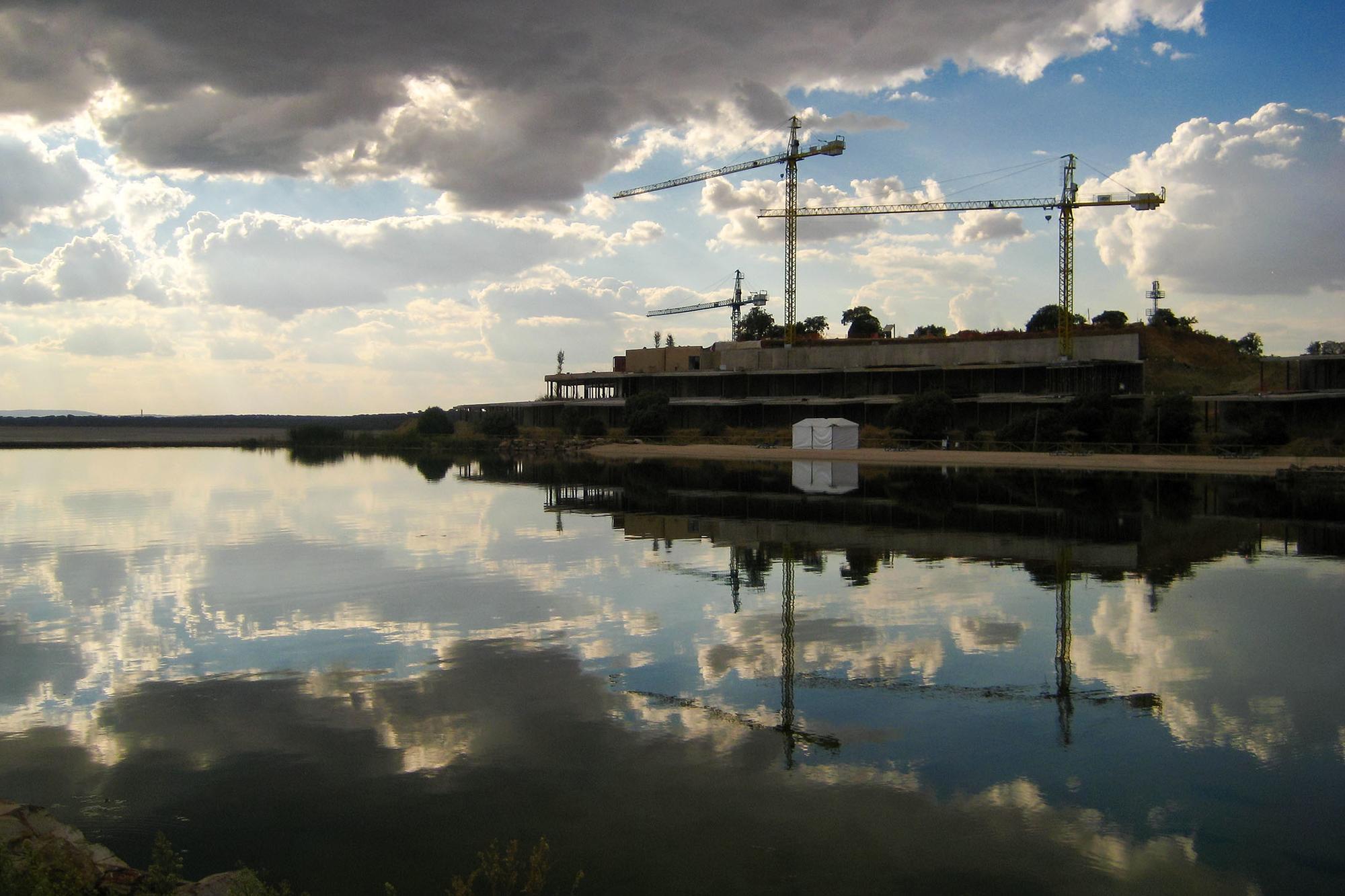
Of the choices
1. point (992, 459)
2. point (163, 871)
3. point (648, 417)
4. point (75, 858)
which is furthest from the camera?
point (648, 417)

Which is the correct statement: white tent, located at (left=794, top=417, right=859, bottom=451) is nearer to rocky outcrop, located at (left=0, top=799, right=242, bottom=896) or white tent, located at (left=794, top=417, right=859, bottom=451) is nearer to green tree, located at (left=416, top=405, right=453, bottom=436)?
green tree, located at (left=416, top=405, right=453, bottom=436)

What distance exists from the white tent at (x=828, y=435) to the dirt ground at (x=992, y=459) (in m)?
2.09

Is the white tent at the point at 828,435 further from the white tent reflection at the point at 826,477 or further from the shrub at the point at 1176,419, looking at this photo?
the shrub at the point at 1176,419

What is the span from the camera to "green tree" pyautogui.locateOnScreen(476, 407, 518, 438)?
114250 mm

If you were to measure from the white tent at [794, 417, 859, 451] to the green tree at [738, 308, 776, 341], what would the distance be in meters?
62.8

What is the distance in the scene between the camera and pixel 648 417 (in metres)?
104

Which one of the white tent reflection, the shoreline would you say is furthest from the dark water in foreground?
the shoreline

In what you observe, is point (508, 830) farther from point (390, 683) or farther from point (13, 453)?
point (13, 453)

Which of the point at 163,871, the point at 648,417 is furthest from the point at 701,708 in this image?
the point at 648,417

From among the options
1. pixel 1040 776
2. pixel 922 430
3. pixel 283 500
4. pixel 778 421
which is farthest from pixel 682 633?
pixel 778 421

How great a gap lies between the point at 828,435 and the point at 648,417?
78.9 ft

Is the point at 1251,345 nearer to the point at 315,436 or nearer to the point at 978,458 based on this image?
the point at 978,458

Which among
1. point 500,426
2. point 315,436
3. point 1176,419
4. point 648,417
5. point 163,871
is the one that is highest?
point 648,417

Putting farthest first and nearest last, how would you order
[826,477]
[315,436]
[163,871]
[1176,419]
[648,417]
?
[315,436] → [648,417] → [1176,419] → [826,477] → [163,871]
